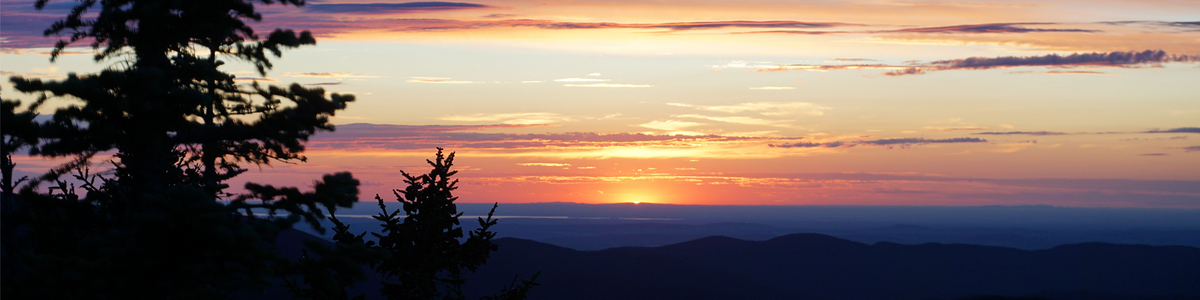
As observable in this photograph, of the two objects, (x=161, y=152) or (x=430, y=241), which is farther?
(x=430, y=241)

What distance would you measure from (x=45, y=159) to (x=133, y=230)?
106 inches

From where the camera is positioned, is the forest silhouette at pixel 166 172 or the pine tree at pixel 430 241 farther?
the pine tree at pixel 430 241

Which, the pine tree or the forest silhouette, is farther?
the pine tree

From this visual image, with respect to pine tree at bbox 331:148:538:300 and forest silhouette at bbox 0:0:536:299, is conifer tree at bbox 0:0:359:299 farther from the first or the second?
pine tree at bbox 331:148:538:300

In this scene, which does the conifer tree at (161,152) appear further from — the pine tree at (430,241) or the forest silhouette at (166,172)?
the pine tree at (430,241)

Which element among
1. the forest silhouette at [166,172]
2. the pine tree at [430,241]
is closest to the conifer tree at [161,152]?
the forest silhouette at [166,172]

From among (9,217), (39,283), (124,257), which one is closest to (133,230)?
(124,257)

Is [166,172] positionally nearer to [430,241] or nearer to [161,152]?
[161,152]

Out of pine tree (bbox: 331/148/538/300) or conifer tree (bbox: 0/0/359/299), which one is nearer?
conifer tree (bbox: 0/0/359/299)

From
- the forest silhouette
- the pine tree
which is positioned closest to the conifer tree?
A: the forest silhouette

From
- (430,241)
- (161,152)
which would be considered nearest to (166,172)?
(161,152)

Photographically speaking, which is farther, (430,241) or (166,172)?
(430,241)

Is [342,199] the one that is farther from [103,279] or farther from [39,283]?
[39,283]

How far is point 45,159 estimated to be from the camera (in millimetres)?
12383
